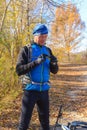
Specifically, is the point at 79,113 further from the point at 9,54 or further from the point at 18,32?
the point at 18,32

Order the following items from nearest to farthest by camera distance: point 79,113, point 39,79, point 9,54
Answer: point 39,79 → point 79,113 → point 9,54

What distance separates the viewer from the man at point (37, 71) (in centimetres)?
491

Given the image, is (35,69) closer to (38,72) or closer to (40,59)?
(38,72)

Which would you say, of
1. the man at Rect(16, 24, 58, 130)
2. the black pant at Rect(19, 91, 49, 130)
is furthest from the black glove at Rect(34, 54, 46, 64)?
the black pant at Rect(19, 91, 49, 130)

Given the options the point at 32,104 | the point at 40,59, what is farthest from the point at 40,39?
the point at 32,104

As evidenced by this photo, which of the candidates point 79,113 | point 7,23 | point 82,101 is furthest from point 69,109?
point 7,23

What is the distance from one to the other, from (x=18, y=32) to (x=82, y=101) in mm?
3051

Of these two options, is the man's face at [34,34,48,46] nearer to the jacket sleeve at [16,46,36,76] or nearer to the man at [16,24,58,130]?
the man at [16,24,58,130]

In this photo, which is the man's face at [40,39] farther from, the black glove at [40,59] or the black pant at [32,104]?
Answer: the black pant at [32,104]

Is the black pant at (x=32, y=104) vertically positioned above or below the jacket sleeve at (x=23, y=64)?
below

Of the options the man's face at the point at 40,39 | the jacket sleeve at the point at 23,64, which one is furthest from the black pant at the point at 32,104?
the man's face at the point at 40,39

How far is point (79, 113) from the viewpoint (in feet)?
29.2

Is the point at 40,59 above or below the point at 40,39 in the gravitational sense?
below

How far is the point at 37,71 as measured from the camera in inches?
194
